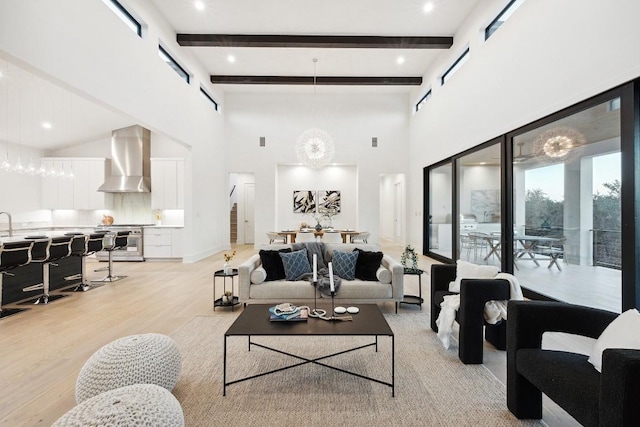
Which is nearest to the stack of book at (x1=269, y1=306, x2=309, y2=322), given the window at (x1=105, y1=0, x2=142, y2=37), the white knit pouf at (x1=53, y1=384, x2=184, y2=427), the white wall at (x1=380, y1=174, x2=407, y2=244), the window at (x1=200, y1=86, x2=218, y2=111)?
the white knit pouf at (x1=53, y1=384, x2=184, y2=427)

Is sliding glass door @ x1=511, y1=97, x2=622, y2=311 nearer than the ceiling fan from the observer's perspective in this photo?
Yes

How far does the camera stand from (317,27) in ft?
21.0

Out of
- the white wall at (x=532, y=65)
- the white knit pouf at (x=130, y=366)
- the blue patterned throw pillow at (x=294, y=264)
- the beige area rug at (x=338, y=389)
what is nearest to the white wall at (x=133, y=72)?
the white knit pouf at (x=130, y=366)

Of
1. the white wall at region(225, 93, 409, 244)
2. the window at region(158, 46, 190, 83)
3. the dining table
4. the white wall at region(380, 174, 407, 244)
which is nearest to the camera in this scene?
the dining table

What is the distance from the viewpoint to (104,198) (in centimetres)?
787

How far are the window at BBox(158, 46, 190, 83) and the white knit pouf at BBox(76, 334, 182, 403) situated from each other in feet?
19.3

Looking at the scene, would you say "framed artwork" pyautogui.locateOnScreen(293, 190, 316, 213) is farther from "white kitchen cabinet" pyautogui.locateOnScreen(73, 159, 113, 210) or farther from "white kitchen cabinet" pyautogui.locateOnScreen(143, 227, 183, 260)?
"white kitchen cabinet" pyautogui.locateOnScreen(73, 159, 113, 210)

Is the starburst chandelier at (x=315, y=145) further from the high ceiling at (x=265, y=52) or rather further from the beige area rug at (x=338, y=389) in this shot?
the beige area rug at (x=338, y=389)

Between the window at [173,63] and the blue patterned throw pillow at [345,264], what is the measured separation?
5.33 meters

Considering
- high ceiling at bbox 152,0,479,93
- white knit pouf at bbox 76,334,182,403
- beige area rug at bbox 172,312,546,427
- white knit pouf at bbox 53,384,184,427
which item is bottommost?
beige area rug at bbox 172,312,546,427

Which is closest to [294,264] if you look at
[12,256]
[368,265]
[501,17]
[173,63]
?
[368,265]

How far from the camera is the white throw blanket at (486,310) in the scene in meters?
2.70

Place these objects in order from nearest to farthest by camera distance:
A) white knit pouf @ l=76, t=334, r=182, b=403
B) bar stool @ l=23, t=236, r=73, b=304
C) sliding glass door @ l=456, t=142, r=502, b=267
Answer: white knit pouf @ l=76, t=334, r=182, b=403
bar stool @ l=23, t=236, r=73, b=304
sliding glass door @ l=456, t=142, r=502, b=267

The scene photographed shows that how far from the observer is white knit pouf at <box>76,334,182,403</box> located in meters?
1.94
